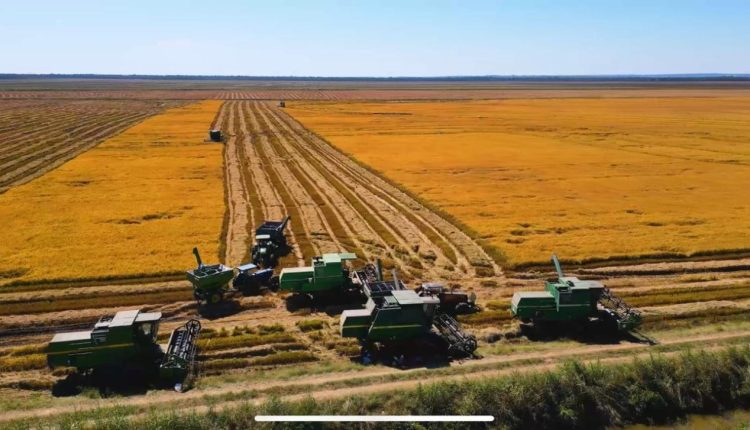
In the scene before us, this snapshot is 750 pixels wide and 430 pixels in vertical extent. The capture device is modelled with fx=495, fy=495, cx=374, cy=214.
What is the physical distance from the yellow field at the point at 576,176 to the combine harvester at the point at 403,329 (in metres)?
11.7

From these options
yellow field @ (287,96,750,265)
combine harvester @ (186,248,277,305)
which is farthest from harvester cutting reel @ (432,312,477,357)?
yellow field @ (287,96,750,265)

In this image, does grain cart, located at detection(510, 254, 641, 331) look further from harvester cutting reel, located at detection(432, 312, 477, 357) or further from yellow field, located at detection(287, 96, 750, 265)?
yellow field, located at detection(287, 96, 750, 265)

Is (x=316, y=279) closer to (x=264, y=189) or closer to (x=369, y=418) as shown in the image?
(x=369, y=418)

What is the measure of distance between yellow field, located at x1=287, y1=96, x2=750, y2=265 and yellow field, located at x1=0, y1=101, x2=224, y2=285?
1999 cm

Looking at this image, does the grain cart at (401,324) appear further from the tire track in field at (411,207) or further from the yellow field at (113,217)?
the yellow field at (113,217)

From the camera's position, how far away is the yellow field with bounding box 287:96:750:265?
114 feet

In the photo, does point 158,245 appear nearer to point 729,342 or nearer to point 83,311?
point 83,311

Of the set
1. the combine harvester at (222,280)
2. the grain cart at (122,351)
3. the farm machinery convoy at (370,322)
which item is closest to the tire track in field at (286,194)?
the combine harvester at (222,280)

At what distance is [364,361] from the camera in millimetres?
19453

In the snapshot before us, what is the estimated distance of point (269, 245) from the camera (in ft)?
99.5

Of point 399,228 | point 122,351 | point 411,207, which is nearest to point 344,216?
point 399,228

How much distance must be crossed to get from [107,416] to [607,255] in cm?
2804

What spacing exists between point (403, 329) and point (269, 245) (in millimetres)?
13480

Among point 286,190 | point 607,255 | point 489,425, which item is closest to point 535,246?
point 607,255
